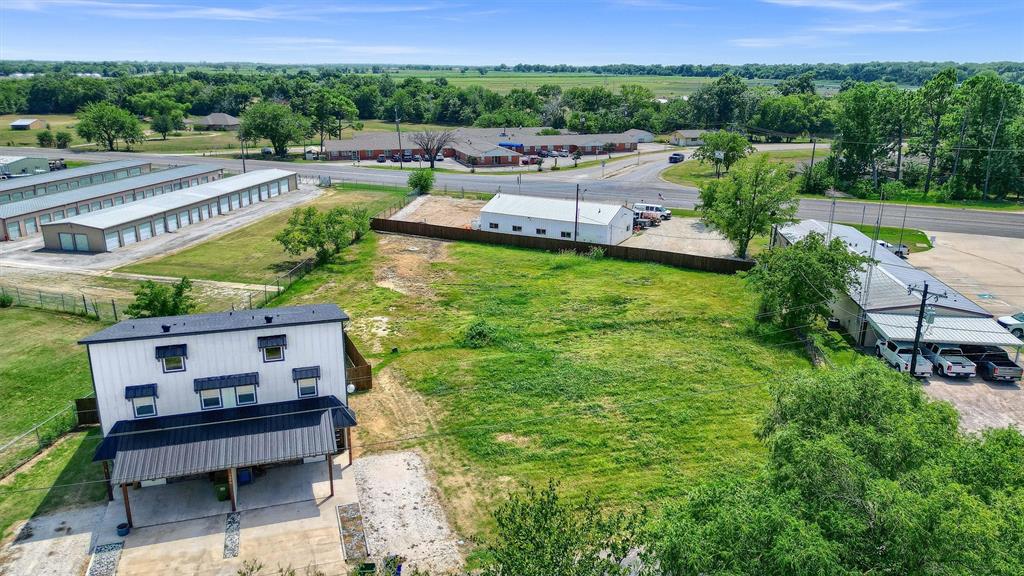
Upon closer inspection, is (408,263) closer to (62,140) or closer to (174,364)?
(174,364)

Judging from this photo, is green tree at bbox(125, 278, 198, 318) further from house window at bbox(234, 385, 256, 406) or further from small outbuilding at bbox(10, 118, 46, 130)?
small outbuilding at bbox(10, 118, 46, 130)

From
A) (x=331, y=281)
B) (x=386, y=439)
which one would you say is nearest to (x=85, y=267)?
(x=331, y=281)

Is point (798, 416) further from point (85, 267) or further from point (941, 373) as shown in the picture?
point (85, 267)

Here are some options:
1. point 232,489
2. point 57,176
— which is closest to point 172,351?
point 232,489

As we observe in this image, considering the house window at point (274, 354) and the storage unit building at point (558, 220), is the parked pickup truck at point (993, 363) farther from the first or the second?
the house window at point (274, 354)

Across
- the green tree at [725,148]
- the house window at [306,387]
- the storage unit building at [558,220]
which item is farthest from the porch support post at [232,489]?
the green tree at [725,148]
